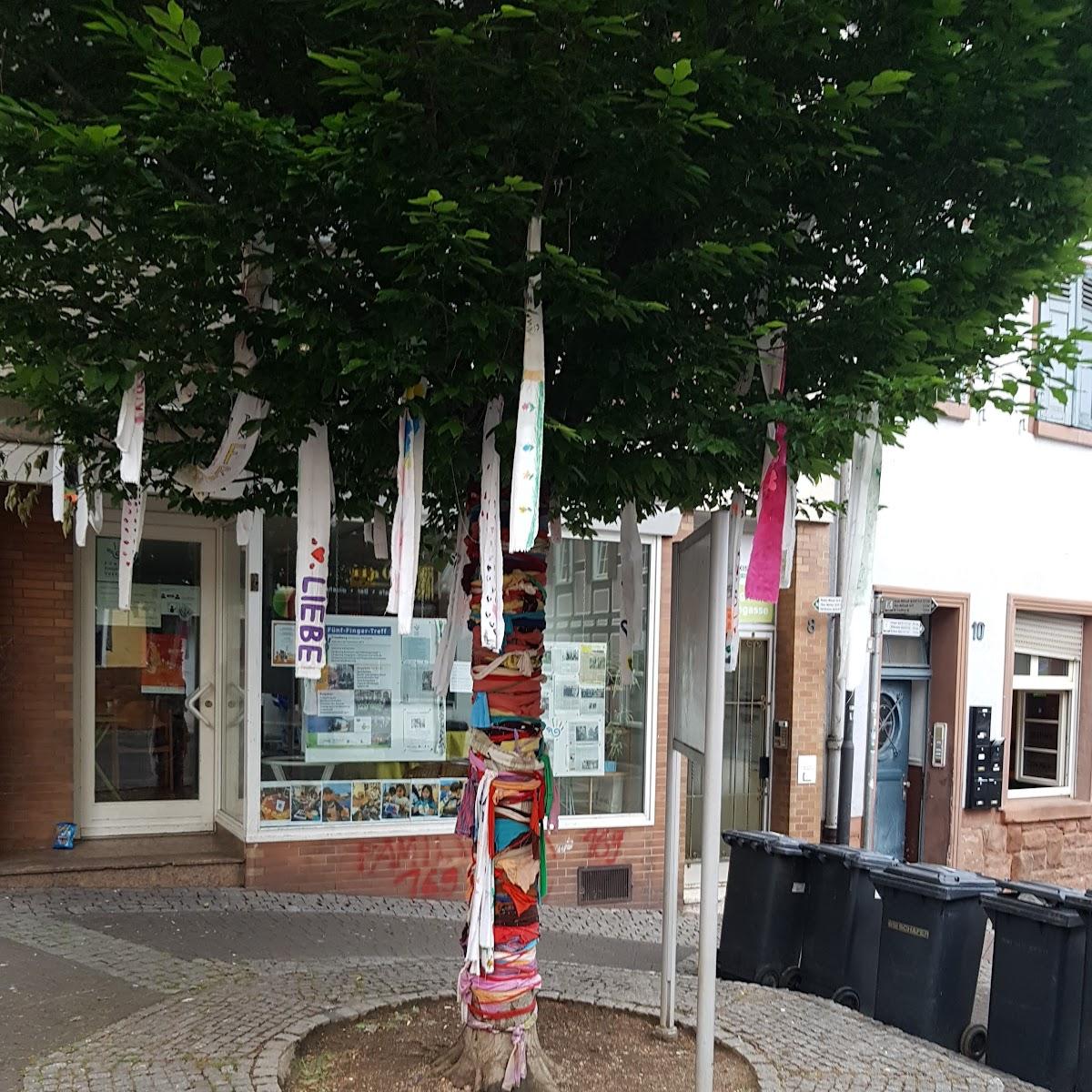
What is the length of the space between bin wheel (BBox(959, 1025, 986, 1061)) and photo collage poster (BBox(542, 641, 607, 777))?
149 inches

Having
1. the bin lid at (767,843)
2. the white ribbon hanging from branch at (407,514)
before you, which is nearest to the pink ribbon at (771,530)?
the white ribbon hanging from branch at (407,514)

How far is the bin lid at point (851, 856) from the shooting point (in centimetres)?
637

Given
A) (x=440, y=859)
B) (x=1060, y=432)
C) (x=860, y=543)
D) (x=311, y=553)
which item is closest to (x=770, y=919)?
(x=440, y=859)

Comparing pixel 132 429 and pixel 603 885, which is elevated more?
pixel 132 429

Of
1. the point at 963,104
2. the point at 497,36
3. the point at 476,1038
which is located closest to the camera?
the point at 497,36

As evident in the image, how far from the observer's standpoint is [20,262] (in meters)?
3.82

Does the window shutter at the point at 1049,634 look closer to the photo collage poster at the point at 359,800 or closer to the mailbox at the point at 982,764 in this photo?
the mailbox at the point at 982,764

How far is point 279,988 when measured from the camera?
557 centimetres

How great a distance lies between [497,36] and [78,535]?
129 inches

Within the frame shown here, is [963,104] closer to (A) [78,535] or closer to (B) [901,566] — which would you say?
(A) [78,535]

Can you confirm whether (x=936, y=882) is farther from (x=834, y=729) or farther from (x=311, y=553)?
(x=834, y=729)

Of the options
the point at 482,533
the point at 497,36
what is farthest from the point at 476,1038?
the point at 497,36

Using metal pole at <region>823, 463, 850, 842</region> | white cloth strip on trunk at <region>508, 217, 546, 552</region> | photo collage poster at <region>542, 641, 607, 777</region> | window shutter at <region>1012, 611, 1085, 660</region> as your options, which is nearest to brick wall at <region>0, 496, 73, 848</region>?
photo collage poster at <region>542, 641, 607, 777</region>

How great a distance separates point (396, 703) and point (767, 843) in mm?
3097
